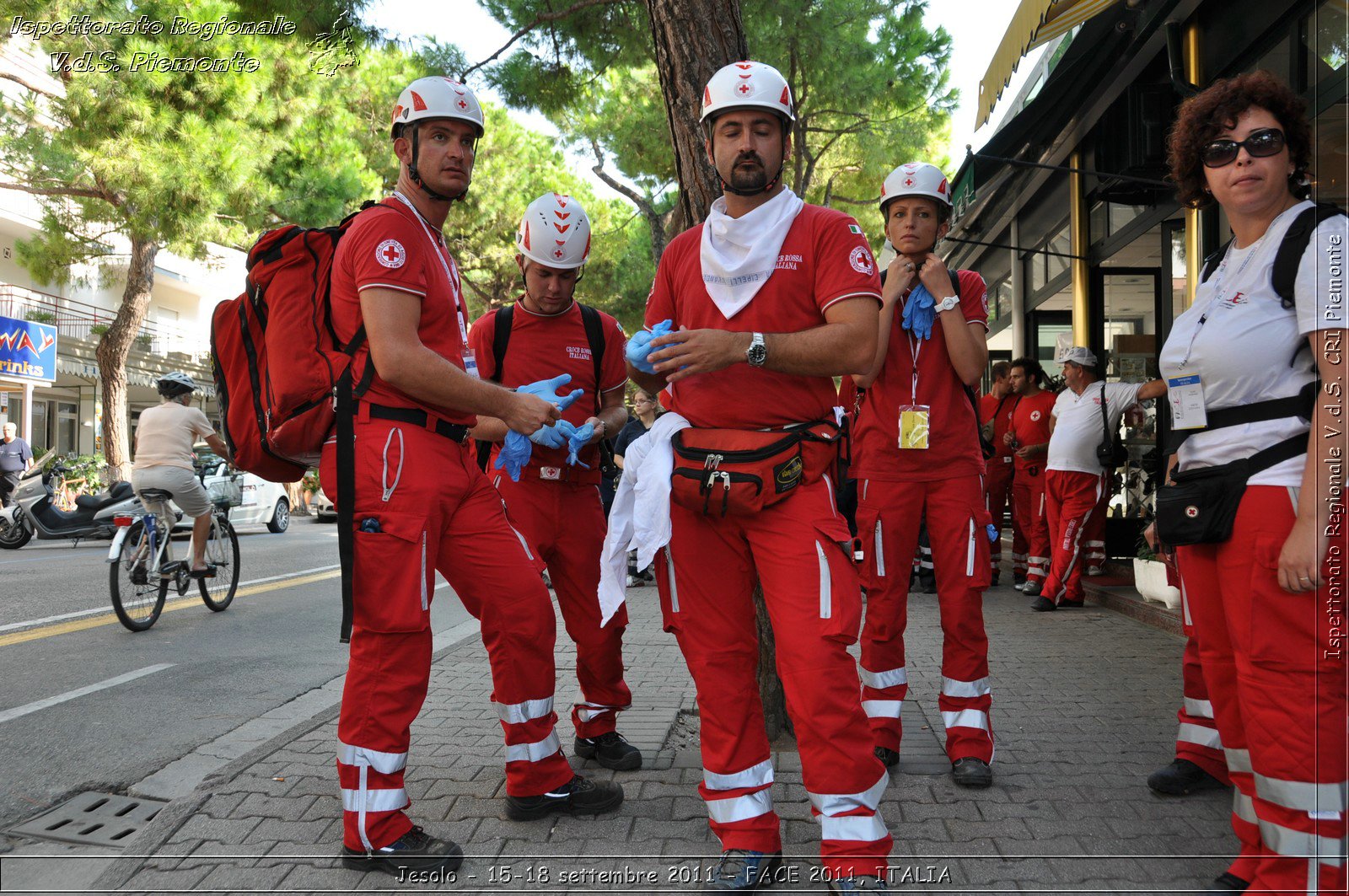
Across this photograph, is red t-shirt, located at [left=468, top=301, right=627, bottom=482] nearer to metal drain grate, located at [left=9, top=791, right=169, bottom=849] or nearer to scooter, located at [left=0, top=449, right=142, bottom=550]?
metal drain grate, located at [left=9, top=791, right=169, bottom=849]

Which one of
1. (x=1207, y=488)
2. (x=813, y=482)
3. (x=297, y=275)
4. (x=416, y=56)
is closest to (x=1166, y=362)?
(x=1207, y=488)

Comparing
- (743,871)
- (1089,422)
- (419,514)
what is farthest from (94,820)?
(1089,422)

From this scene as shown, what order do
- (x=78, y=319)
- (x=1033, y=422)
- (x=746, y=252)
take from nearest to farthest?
1. (x=746, y=252)
2. (x=1033, y=422)
3. (x=78, y=319)

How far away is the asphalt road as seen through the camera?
4.49m

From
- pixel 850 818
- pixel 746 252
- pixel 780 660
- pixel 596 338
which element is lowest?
pixel 850 818

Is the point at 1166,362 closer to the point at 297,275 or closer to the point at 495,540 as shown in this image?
the point at 495,540

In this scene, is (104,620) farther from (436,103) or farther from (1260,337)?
(1260,337)

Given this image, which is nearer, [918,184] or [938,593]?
[938,593]

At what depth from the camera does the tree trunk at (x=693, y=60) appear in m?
4.35

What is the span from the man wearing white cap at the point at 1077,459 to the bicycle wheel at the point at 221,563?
7130mm

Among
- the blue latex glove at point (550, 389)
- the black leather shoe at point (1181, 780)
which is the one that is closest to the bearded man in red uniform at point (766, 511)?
the blue latex glove at point (550, 389)

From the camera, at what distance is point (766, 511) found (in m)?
3.06

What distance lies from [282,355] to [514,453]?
99cm

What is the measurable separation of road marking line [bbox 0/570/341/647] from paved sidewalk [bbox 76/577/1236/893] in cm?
387
